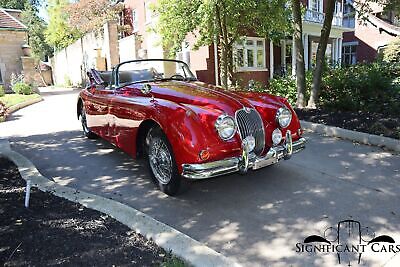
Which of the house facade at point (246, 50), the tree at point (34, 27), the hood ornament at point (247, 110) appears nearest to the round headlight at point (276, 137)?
the hood ornament at point (247, 110)

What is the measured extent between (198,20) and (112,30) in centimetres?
1182

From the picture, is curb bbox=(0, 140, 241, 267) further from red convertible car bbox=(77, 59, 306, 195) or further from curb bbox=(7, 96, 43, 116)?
curb bbox=(7, 96, 43, 116)

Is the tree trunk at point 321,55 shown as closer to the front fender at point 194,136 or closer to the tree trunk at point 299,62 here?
the tree trunk at point 299,62

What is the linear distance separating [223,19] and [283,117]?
7.28 meters

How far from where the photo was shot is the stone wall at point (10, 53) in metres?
19.8

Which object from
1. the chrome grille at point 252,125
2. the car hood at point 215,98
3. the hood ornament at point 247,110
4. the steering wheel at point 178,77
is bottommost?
the chrome grille at point 252,125

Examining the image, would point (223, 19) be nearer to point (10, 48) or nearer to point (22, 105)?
point (22, 105)

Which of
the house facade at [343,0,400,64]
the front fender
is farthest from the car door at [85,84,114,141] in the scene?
the house facade at [343,0,400,64]

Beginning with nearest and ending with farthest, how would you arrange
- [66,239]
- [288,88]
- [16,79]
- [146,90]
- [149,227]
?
[66,239]
[149,227]
[146,90]
[288,88]
[16,79]

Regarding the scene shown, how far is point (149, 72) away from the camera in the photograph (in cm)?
572

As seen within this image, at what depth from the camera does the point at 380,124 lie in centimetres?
663

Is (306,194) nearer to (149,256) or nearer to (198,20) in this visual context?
(149,256)

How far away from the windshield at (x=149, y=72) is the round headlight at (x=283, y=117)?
2017mm

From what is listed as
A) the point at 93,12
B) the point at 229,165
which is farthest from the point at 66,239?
the point at 93,12
